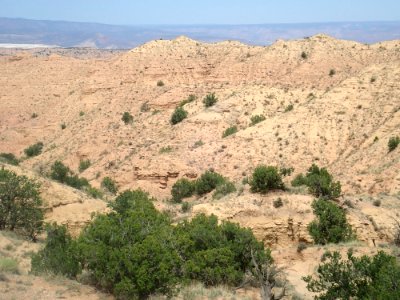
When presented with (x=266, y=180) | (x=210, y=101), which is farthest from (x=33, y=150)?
(x=266, y=180)

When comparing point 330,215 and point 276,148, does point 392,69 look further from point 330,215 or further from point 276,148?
point 330,215

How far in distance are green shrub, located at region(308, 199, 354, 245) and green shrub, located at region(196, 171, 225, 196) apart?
10918mm

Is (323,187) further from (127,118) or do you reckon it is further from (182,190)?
(127,118)

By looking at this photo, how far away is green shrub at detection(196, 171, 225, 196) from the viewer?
3078 centimetres

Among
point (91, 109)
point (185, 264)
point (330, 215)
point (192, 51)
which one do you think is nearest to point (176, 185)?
point (330, 215)

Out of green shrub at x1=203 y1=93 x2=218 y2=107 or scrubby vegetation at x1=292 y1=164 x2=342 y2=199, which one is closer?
scrubby vegetation at x1=292 y1=164 x2=342 y2=199

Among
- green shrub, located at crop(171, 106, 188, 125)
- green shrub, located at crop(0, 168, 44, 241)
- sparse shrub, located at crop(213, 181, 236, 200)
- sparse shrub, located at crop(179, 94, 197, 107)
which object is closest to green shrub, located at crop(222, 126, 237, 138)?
green shrub, located at crop(171, 106, 188, 125)

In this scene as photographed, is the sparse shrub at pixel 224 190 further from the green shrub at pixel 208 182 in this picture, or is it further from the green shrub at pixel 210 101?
the green shrub at pixel 210 101

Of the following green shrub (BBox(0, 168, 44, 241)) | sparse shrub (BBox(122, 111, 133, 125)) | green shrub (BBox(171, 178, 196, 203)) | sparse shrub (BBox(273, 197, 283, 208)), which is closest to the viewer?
green shrub (BBox(0, 168, 44, 241))

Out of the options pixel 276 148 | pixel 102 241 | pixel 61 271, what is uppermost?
pixel 102 241

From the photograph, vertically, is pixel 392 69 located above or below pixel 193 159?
above

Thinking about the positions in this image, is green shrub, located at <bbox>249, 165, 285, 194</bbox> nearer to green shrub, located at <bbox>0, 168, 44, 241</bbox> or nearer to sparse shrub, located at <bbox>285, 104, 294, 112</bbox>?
green shrub, located at <bbox>0, 168, 44, 241</bbox>

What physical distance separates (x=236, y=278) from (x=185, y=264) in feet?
6.03

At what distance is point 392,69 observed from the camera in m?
38.0
